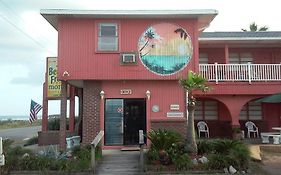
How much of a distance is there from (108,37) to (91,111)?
12.1ft

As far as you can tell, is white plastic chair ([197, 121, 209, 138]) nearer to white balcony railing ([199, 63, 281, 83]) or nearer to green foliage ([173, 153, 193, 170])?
white balcony railing ([199, 63, 281, 83])

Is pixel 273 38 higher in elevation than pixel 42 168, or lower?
higher

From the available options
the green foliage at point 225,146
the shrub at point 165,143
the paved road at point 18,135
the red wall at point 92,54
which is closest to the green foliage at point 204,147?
the green foliage at point 225,146

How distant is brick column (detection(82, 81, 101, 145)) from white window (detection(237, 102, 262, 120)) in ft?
32.4

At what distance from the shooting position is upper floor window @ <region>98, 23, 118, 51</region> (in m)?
18.9

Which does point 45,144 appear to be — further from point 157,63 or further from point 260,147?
point 260,147

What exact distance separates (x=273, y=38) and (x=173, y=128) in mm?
8687

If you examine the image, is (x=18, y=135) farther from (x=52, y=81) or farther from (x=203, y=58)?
(x=203, y=58)

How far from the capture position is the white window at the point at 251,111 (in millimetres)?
24078

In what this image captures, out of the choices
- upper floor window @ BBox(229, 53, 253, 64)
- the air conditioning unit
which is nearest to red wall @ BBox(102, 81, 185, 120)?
the air conditioning unit

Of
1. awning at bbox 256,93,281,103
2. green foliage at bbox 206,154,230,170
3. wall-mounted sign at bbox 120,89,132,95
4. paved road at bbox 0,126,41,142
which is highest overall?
wall-mounted sign at bbox 120,89,132,95

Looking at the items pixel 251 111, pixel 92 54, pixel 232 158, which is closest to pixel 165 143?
pixel 232 158

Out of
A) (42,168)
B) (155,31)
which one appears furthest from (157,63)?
(42,168)

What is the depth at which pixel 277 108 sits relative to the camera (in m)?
23.9
